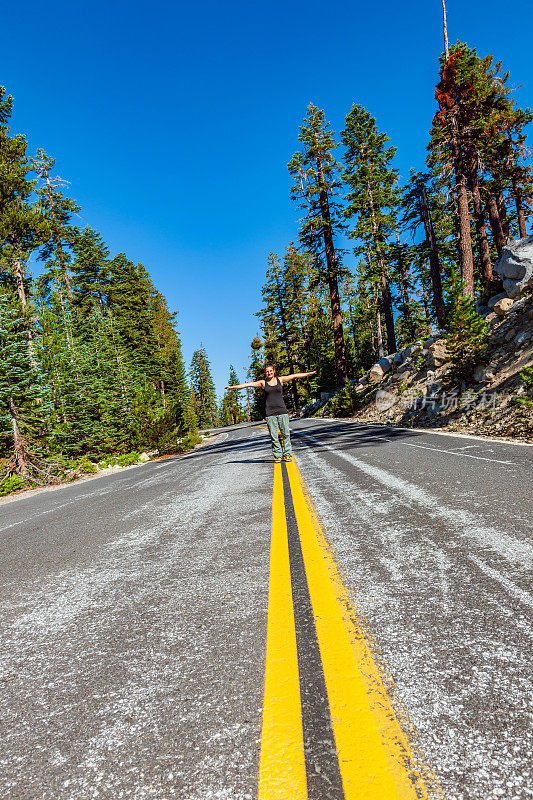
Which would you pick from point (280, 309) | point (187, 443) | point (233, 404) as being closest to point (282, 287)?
point (280, 309)

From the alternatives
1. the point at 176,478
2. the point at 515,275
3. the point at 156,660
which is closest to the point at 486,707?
the point at 156,660

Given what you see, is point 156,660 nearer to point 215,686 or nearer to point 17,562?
point 215,686

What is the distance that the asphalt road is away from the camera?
120 centimetres

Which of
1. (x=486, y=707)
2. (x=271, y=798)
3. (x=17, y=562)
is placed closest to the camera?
(x=271, y=798)

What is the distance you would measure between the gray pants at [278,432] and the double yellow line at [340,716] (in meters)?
5.82

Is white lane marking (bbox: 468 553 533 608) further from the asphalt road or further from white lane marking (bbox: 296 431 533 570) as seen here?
white lane marking (bbox: 296 431 533 570)

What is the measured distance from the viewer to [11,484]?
12.1 meters

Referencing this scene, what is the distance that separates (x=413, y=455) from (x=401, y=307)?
42.8 meters

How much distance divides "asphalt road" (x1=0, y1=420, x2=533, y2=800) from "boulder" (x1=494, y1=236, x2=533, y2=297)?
12783 millimetres

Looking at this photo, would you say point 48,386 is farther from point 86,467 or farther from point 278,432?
point 278,432

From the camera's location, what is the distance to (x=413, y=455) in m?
6.94

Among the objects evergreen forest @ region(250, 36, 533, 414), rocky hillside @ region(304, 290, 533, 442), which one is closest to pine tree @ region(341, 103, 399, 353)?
evergreen forest @ region(250, 36, 533, 414)

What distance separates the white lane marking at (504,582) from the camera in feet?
6.38

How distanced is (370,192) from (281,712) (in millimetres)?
33030
